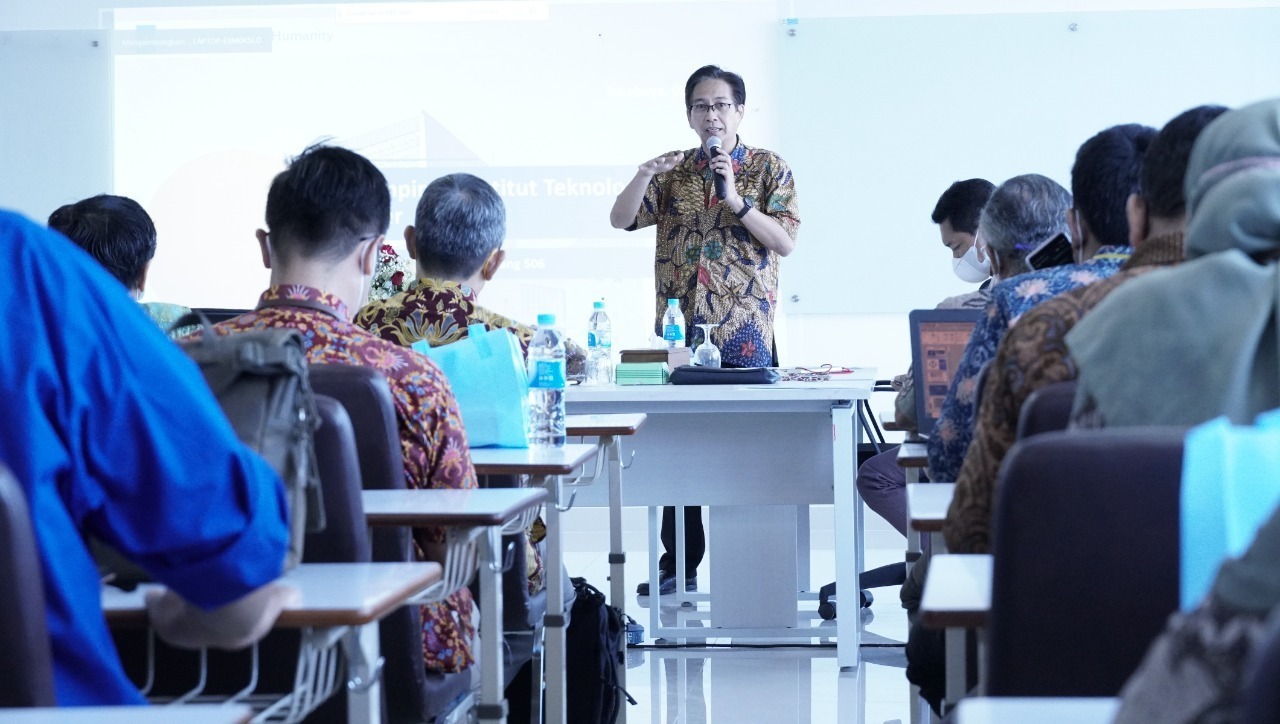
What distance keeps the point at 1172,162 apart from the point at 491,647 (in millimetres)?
1111

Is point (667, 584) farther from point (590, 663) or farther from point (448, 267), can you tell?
point (448, 267)

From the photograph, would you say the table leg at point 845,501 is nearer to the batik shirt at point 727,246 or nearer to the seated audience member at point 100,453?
the batik shirt at point 727,246

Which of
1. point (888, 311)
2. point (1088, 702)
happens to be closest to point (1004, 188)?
point (1088, 702)

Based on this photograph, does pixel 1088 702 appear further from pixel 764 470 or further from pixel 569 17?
pixel 569 17

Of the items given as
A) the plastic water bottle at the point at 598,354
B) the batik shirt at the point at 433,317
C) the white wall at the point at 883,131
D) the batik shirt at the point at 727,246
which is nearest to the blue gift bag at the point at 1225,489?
the batik shirt at the point at 433,317

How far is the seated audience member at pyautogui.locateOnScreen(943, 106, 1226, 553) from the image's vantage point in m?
1.56

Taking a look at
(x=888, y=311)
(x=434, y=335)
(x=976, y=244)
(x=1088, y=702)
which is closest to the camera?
(x=1088, y=702)

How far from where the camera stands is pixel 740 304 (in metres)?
4.11

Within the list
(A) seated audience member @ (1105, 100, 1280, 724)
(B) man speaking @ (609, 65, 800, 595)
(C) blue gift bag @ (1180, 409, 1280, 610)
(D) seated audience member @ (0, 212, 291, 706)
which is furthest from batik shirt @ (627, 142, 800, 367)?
(C) blue gift bag @ (1180, 409, 1280, 610)

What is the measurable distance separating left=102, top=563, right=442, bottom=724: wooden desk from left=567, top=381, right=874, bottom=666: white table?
209 centimetres

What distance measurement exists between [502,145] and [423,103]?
1.30 ft

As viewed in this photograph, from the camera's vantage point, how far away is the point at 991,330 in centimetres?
208

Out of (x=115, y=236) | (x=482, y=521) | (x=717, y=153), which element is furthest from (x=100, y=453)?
(x=717, y=153)

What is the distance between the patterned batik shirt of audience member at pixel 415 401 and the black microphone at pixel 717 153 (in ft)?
6.96
